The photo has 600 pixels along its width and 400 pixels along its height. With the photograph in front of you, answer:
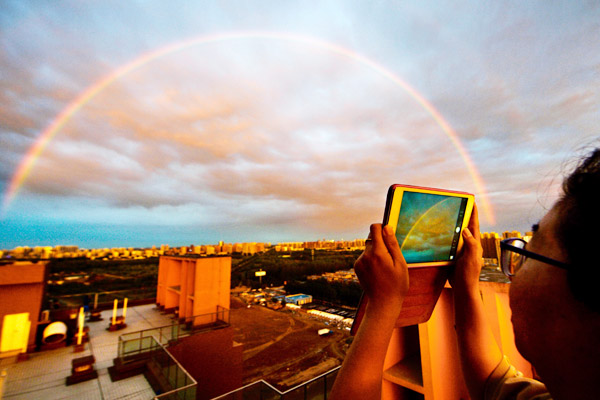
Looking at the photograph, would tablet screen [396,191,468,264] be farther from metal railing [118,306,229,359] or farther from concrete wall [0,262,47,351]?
Answer: concrete wall [0,262,47,351]

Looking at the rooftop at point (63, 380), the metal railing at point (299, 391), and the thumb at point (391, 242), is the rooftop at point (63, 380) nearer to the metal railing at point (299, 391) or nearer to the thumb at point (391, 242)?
the metal railing at point (299, 391)

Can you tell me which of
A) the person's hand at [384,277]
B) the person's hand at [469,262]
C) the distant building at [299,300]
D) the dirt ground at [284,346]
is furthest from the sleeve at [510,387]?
the distant building at [299,300]

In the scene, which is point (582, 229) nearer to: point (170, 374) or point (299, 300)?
point (170, 374)

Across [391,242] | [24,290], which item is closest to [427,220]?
[391,242]

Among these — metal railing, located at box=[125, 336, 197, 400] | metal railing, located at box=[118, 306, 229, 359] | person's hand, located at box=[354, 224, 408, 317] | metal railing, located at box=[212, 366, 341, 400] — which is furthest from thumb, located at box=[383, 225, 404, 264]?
metal railing, located at box=[118, 306, 229, 359]

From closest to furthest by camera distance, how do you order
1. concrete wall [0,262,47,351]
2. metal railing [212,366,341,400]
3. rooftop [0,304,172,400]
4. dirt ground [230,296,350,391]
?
1. metal railing [212,366,341,400]
2. rooftop [0,304,172,400]
3. concrete wall [0,262,47,351]
4. dirt ground [230,296,350,391]

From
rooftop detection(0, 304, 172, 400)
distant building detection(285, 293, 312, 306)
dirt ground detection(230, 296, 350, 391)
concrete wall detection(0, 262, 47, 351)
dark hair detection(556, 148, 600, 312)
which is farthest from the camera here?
distant building detection(285, 293, 312, 306)
